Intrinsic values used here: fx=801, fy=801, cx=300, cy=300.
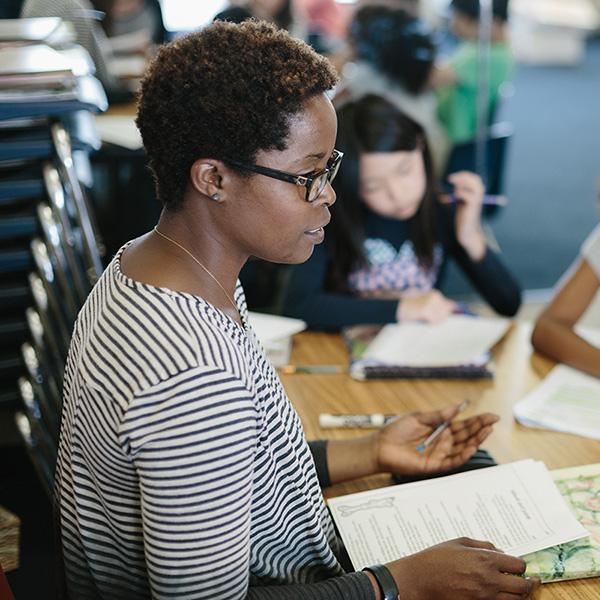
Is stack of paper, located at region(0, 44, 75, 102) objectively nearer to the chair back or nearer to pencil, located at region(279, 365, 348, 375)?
→ the chair back

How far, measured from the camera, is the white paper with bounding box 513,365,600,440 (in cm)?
134

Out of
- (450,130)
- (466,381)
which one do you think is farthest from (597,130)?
(466,381)

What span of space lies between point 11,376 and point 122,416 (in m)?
1.05

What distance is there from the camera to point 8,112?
1240 mm

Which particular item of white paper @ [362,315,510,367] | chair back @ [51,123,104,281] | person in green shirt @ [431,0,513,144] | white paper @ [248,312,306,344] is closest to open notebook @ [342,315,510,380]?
white paper @ [362,315,510,367]

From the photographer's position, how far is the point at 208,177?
2.70ft

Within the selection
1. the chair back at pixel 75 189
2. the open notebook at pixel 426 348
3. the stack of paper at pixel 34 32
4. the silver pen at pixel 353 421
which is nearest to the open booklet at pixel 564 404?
the open notebook at pixel 426 348

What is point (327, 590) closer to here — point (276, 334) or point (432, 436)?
point (432, 436)

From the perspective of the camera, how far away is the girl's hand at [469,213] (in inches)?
77.1

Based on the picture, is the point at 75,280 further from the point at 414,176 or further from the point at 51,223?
the point at 414,176

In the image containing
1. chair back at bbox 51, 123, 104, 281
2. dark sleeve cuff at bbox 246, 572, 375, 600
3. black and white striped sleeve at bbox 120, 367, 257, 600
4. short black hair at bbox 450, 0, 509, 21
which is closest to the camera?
black and white striped sleeve at bbox 120, 367, 257, 600

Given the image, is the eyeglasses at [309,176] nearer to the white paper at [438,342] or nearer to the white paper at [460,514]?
the white paper at [460,514]

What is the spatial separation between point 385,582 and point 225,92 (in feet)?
1.84

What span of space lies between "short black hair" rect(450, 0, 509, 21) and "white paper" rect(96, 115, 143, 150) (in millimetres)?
1884
